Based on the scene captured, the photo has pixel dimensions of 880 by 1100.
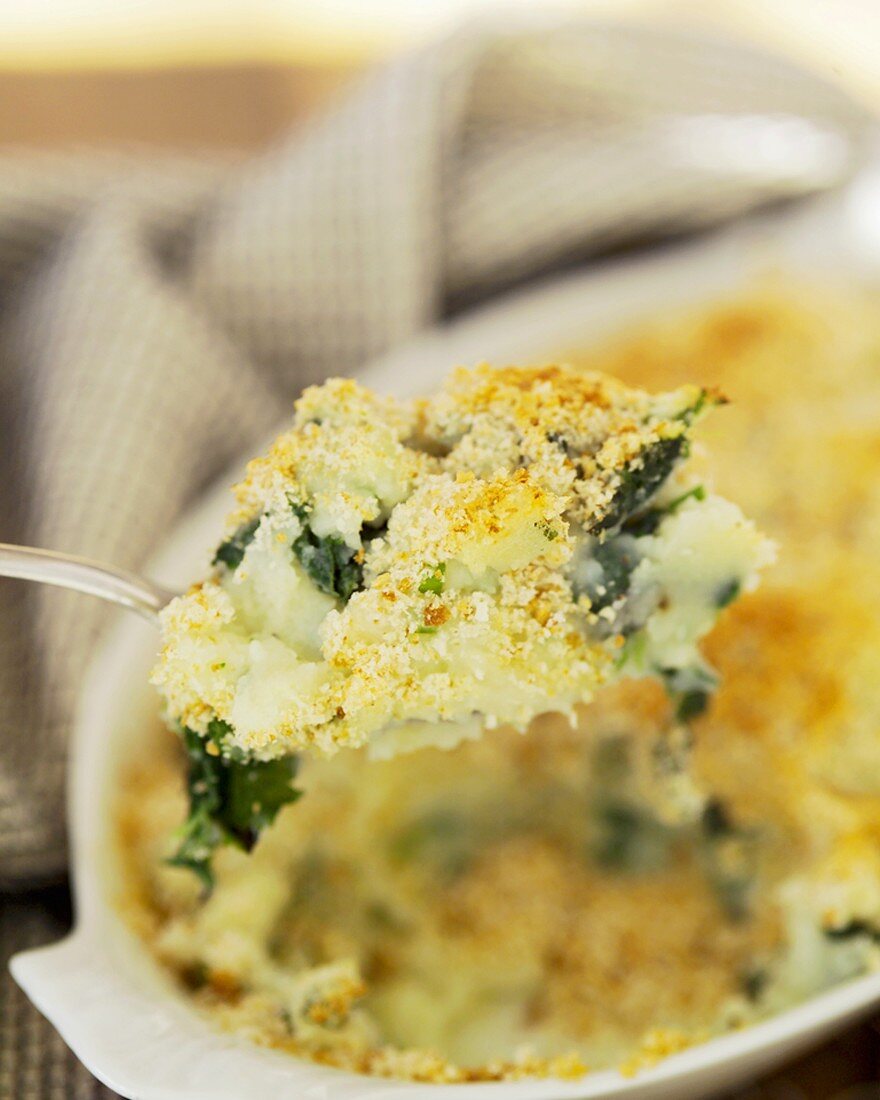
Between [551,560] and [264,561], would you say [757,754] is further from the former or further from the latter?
[264,561]

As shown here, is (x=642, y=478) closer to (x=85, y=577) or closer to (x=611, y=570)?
(x=611, y=570)

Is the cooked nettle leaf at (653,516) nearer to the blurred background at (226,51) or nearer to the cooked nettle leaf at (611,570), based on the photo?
the cooked nettle leaf at (611,570)

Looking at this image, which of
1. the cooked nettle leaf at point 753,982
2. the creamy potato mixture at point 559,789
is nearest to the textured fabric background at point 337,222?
the creamy potato mixture at point 559,789

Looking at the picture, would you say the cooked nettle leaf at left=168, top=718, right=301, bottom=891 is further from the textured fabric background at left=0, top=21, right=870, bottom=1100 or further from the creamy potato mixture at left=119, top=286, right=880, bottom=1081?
the textured fabric background at left=0, top=21, right=870, bottom=1100

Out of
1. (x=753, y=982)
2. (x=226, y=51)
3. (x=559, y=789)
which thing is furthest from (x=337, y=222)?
(x=226, y=51)

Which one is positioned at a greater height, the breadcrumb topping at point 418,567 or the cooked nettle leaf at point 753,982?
the breadcrumb topping at point 418,567

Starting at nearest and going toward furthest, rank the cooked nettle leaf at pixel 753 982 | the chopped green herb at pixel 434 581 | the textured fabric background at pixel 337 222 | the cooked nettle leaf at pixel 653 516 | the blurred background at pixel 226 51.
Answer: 1. the chopped green herb at pixel 434 581
2. the cooked nettle leaf at pixel 653 516
3. the cooked nettle leaf at pixel 753 982
4. the textured fabric background at pixel 337 222
5. the blurred background at pixel 226 51

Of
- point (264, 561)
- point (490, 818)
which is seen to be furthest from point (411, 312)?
point (264, 561)
